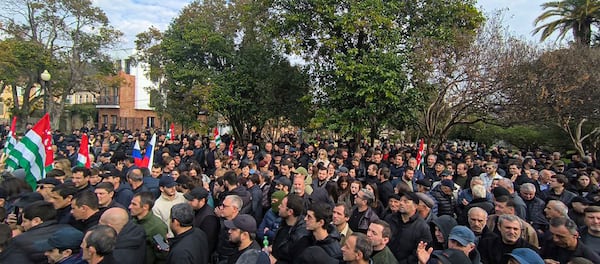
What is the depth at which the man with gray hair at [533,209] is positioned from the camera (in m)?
6.11

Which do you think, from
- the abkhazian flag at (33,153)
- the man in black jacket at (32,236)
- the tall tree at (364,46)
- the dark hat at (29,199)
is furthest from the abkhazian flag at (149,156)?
the tall tree at (364,46)

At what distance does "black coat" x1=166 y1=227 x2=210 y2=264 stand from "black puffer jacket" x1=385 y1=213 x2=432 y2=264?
2.03 metres

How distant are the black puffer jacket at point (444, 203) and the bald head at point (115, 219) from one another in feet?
14.3

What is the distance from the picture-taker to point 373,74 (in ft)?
47.5

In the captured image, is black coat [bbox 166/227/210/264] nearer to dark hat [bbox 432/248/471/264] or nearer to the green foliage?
dark hat [bbox 432/248/471/264]

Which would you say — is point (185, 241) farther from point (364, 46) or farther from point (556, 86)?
point (556, 86)

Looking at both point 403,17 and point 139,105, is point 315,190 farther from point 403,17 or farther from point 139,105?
point 139,105

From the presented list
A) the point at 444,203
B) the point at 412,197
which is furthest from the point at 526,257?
the point at 444,203

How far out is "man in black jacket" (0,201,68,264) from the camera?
3840 mm

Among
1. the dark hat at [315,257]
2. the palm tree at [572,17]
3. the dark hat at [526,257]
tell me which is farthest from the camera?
the palm tree at [572,17]

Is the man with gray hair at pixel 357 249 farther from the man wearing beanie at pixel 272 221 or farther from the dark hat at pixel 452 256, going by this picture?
the man wearing beanie at pixel 272 221

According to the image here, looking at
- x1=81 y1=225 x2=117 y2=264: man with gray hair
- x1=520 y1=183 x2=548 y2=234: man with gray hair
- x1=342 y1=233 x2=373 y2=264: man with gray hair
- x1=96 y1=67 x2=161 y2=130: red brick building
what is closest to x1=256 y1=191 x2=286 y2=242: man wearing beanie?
x1=342 y1=233 x2=373 y2=264: man with gray hair

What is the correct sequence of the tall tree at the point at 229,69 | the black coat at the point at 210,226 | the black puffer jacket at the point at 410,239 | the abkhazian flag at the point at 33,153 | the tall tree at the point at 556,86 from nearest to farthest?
the black puffer jacket at the point at 410,239 < the black coat at the point at 210,226 < the abkhazian flag at the point at 33,153 < the tall tree at the point at 556,86 < the tall tree at the point at 229,69

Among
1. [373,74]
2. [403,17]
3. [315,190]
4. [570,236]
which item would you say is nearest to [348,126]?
[373,74]
